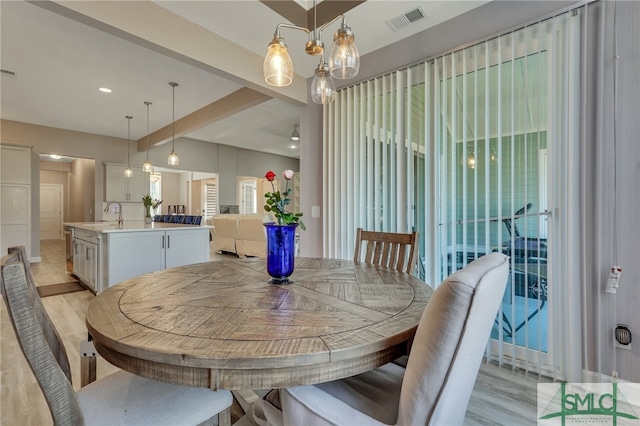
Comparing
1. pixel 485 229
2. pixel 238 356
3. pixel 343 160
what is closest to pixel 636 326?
pixel 485 229

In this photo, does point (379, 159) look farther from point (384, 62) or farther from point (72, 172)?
point (72, 172)

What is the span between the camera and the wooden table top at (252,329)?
743mm

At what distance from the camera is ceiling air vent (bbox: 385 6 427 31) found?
2.31 meters

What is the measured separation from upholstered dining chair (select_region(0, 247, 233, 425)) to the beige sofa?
444cm

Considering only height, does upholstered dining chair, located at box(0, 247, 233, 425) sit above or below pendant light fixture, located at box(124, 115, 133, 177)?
below

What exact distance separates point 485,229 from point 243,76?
257 cm

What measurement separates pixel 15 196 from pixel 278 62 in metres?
7.01

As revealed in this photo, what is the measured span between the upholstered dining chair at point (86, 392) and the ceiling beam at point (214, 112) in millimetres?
3357

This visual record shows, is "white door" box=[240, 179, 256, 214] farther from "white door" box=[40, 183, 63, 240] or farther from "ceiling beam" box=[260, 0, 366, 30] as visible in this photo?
"ceiling beam" box=[260, 0, 366, 30]

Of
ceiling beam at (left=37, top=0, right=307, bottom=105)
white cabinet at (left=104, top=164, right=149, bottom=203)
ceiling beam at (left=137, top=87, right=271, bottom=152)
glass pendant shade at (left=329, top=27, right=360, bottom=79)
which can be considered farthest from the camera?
white cabinet at (left=104, top=164, right=149, bottom=203)

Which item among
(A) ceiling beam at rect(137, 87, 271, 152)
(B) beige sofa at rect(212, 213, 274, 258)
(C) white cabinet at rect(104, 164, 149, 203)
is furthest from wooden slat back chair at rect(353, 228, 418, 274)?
(C) white cabinet at rect(104, 164, 149, 203)

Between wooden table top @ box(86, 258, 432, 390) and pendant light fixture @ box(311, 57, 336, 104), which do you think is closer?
wooden table top @ box(86, 258, 432, 390)

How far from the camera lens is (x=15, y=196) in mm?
5672

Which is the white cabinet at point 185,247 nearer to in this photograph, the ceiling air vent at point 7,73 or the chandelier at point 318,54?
the ceiling air vent at point 7,73
